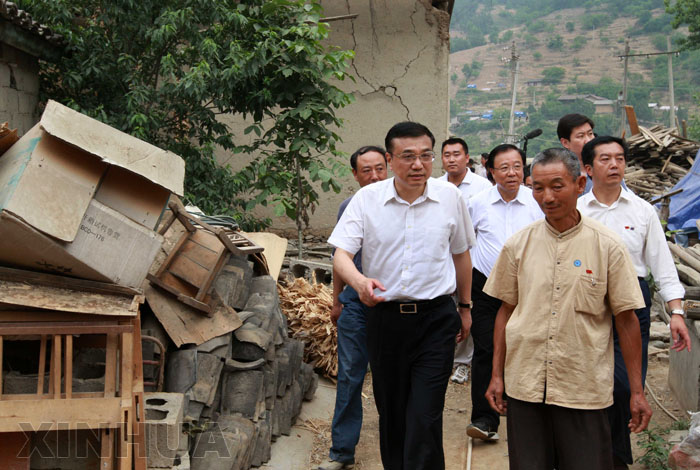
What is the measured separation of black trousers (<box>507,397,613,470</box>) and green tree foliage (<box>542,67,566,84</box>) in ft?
220

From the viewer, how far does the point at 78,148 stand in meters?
3.86

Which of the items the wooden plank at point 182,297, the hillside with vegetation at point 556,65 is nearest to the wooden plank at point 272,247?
the wooden plank at point 182,297

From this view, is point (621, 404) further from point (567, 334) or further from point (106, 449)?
point (106, 449)

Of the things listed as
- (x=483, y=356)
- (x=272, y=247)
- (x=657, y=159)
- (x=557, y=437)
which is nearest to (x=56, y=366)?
(x=557, y=437)

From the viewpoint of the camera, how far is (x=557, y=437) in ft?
10.6

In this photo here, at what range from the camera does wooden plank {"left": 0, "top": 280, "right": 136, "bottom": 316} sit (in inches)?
141

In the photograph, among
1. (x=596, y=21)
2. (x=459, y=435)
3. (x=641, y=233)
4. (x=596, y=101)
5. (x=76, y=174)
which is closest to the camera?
(x=76, y=174)

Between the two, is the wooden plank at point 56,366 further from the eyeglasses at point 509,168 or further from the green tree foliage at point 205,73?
the green tree foliage at point 205,73

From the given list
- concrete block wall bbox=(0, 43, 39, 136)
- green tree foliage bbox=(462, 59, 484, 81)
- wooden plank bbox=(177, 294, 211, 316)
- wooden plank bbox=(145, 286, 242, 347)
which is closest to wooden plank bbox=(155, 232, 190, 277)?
wooden plank bbox=(145, 286, 242, 347)

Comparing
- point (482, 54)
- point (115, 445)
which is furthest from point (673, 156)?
point (482, 54)

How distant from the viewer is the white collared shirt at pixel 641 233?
4148 millimetres

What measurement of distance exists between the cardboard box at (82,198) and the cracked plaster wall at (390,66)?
7.09 metres

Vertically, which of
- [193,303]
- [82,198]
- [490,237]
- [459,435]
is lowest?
[459,435]

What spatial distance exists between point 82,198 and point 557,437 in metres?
2.69
